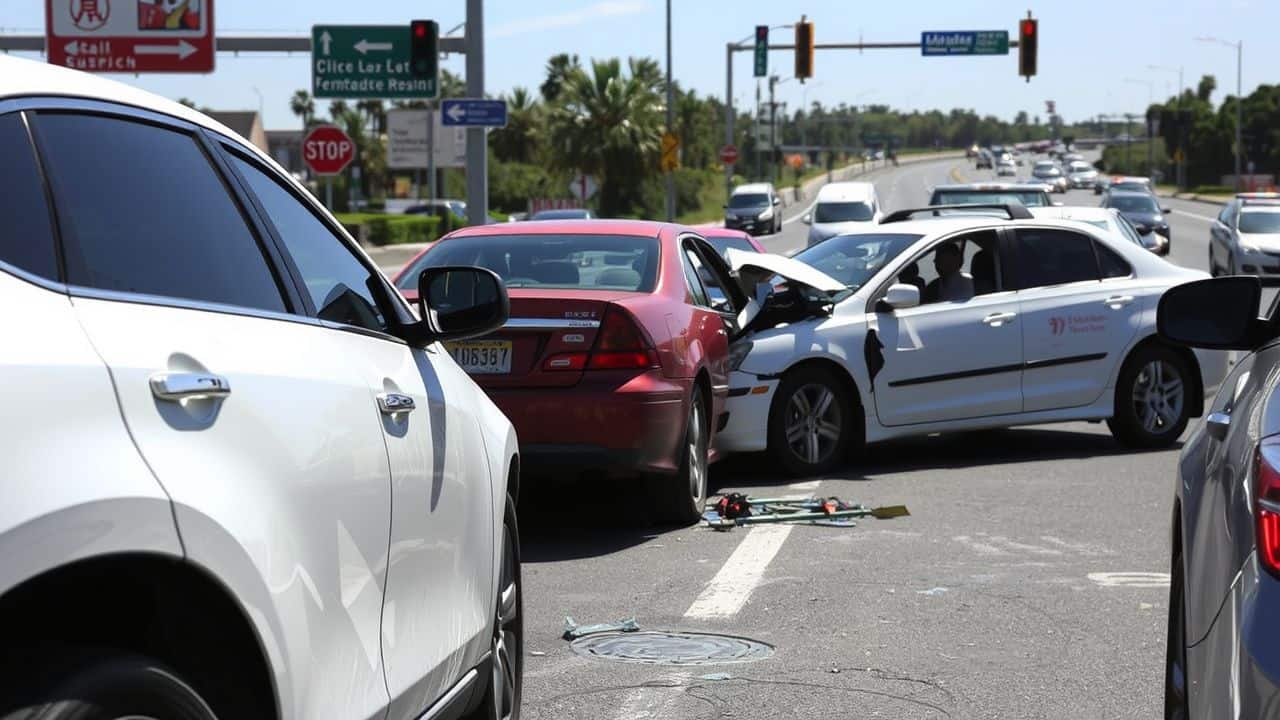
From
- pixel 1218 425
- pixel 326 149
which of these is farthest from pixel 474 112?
pixel 1218 425

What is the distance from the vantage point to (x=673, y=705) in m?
5.73

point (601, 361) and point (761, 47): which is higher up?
point (761, 47)

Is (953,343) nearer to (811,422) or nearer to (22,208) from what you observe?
(811,422)

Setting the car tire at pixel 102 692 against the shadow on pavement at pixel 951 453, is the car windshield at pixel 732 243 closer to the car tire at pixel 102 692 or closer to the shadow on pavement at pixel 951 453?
the shadow on pavement at pixel 951 453

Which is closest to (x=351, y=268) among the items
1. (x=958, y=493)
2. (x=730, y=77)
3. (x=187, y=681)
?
(x=187, y=681)

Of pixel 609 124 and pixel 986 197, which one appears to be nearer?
pixel 986 197

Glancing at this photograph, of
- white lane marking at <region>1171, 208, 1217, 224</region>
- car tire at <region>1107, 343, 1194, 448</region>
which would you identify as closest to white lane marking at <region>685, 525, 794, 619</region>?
car tire at <region>1107, 343, 1194, 448</region>

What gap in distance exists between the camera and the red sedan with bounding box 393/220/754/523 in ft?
28.1

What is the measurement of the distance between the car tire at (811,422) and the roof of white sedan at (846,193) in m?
28.8

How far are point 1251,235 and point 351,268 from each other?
3112 cm

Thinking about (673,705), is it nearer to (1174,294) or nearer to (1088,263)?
(1174,294)

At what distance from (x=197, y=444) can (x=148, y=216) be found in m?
0.50

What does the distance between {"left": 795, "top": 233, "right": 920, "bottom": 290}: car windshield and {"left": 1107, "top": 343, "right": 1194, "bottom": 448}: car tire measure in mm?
1759

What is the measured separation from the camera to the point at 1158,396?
1224cm
